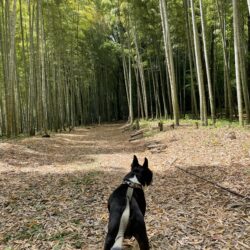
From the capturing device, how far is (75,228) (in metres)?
3.58

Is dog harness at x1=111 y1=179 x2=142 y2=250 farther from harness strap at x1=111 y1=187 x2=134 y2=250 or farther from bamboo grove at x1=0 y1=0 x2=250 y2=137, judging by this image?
bamboo grove at x1=0 y1=0 x2=250 y2=137

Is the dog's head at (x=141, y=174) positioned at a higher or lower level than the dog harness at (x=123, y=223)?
higher

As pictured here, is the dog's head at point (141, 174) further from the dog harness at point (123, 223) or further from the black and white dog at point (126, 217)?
the dog harness at point (123, 223)

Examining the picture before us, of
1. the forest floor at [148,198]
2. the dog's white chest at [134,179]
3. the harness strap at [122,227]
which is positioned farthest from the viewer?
the forest floor at [148,198]

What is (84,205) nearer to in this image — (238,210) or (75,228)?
(75,228)

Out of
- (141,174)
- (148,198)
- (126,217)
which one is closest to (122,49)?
(148,198)

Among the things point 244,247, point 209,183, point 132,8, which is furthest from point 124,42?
point 244,247

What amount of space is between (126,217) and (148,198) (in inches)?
76.4

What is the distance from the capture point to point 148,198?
4.48 meters

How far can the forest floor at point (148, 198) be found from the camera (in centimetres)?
329

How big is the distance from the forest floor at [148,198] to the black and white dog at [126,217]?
54 centimetres

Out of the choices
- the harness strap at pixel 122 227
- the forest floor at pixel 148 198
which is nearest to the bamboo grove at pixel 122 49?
the forest floor at pixel 148 198

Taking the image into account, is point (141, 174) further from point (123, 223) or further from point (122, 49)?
point (122, 49)

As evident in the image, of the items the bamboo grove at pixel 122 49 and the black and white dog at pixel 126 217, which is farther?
the bamboo grove at pixel 122 49
